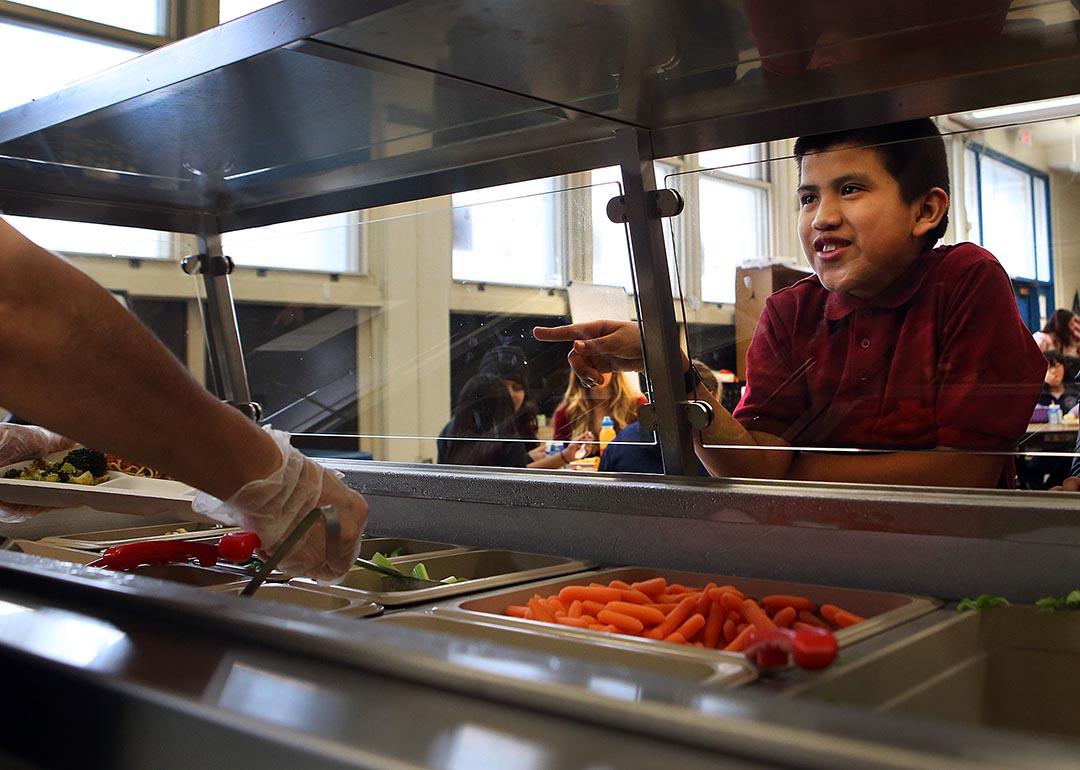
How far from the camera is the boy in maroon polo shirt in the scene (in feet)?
4.42

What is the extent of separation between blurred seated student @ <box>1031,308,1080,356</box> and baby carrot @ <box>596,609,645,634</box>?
60 centimetres

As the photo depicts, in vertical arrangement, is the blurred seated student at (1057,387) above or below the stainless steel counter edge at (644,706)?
above

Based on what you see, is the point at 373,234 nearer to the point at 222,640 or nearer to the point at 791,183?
the point at 791,183

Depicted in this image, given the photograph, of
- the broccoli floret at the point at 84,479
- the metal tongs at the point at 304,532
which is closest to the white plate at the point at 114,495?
the broccoli floret at the point at 84,479

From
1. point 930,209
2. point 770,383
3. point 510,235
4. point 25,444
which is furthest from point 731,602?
point 25,444

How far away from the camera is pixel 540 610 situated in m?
1.38

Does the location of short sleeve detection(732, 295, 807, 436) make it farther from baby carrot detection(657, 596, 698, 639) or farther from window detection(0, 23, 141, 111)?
window detection(0, 23, 141, 111)

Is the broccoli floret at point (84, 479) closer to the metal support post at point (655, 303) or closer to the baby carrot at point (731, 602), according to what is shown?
the metal support post at point (655, 303)

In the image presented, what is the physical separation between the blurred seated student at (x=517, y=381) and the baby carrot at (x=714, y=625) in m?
0.60

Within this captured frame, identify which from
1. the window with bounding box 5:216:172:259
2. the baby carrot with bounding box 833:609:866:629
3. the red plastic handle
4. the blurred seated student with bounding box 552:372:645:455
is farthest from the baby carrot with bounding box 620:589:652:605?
the window with bounding box 5:216:172:259

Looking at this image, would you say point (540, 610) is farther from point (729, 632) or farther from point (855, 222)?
point (855, 222)

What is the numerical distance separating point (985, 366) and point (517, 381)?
0.78 m

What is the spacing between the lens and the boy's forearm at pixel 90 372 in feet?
2.96

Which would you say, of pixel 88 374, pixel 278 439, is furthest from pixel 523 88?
pixel 88 374
